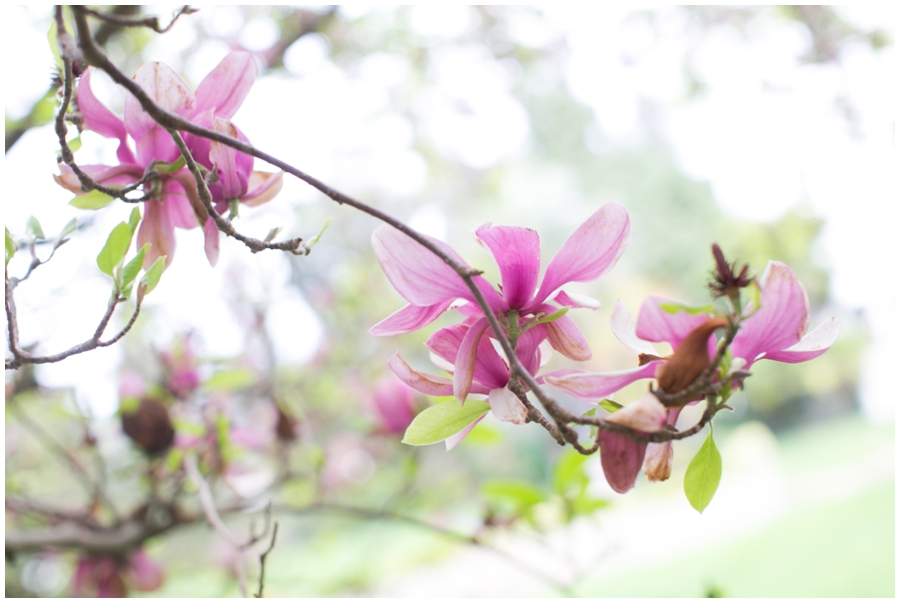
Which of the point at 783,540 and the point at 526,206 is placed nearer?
the point at 783,540

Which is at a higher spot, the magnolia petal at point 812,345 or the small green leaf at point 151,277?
the magnolia petal at point 812,345

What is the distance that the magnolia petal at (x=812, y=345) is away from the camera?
0.30 meters

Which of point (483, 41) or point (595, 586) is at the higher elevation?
point (483, 41)

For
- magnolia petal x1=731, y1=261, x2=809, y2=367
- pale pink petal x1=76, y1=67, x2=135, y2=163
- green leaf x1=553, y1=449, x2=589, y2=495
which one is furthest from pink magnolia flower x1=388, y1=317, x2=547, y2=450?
green leaf x1=553, y1=449, x2=589, y2=495

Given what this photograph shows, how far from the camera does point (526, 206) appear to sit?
27.4ft

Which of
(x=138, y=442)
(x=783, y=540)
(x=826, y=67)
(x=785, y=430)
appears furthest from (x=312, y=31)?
(x=785, y=430)

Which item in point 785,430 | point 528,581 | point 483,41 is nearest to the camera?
point 483,41

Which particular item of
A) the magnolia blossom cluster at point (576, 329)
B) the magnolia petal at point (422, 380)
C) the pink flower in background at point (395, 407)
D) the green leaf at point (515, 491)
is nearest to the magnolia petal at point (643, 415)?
the magnolia blossom cluster at point (576, 329)

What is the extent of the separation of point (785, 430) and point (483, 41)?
29.2 ft

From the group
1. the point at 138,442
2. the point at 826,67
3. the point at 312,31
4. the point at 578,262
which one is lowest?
the point at 138,442

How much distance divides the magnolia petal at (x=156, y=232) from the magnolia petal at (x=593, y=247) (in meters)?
0.24

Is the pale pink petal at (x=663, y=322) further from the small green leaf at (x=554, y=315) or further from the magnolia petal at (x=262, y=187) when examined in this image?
the magnolia petal at (x=262, y=187)

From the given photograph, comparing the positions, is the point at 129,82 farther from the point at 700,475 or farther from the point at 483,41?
the point at 483,41

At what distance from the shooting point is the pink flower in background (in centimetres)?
96
